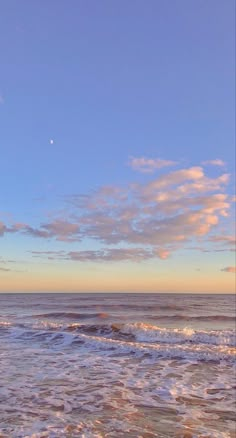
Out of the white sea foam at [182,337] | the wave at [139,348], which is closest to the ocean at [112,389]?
the wave at [139,348]

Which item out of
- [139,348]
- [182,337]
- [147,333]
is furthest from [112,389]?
[147,333]

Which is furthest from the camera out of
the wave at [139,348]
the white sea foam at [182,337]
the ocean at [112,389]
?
the white sea foam at [182,337]

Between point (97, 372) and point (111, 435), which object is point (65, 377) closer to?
point (97, 372)

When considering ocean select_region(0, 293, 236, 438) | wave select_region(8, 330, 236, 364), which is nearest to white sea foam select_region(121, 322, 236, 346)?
ocean select_region(0, 293, 236, 438)

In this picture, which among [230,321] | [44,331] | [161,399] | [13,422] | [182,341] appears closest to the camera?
[13,422]

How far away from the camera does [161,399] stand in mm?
9500

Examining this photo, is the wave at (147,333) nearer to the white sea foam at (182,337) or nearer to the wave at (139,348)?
the white sea foam at (182,337)

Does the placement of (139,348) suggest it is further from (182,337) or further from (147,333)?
(147,333)

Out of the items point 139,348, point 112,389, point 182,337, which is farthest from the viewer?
point 182,337

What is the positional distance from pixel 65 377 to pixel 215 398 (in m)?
4.03

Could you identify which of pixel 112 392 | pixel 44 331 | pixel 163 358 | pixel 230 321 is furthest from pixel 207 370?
Answer: pixel 230 321

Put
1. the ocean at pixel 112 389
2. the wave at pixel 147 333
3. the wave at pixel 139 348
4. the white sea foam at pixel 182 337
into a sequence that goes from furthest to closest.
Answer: the wave at pixel 147 333 → the white sea foam at pixel 182 337 → the wave at pixel 139 348 → the ocean at pixel 112 389

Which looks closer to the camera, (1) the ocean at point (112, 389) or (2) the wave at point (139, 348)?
(1) the ocean at point (112, 389)

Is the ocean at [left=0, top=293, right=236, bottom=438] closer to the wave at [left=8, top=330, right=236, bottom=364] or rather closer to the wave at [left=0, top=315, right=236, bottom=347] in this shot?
the wave at [left=8, top=330, right=236, bottom=364]
